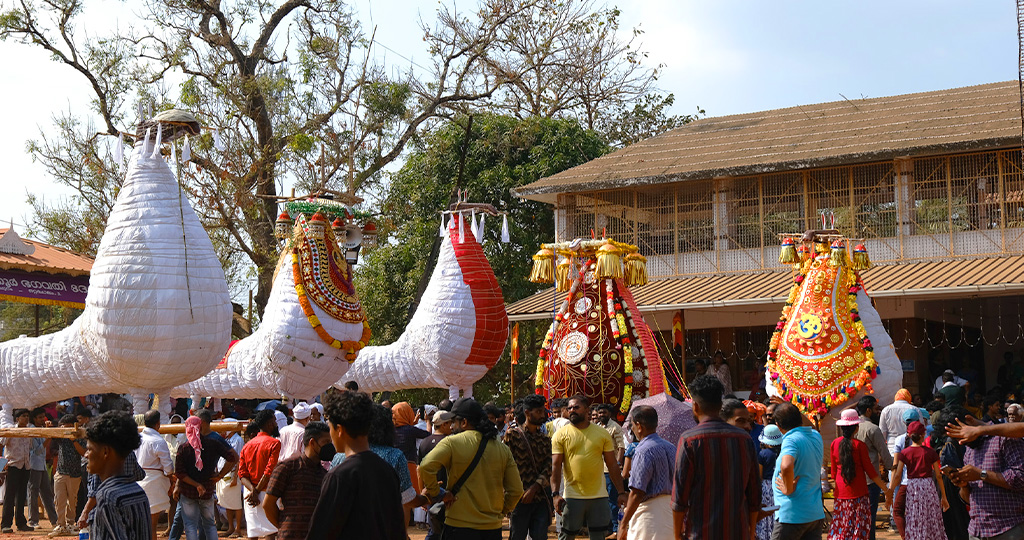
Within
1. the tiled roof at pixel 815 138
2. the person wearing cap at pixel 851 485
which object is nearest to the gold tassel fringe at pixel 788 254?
the person wearing cap at pixel 851 485

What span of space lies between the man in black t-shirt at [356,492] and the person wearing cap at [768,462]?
152 inches

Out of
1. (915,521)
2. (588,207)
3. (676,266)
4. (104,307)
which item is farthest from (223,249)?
(915,521)

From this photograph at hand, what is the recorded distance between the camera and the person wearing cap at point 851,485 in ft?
23.7

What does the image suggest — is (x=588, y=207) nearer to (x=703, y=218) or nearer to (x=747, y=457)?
(x=703, y=218)

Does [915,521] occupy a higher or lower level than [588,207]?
lower

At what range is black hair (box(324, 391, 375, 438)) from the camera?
418cm

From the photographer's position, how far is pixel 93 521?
4535 millimetres

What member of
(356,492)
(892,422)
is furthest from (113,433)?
(892,422)

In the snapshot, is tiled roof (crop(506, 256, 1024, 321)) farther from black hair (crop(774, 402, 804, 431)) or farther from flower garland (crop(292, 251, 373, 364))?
black hair (crop(774, 402, 804, 431))

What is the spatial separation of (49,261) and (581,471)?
50.7 ft

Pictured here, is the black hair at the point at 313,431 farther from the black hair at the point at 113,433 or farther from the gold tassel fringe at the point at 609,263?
the gold tassel fringe at the point at 609,263

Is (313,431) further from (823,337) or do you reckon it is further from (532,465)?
(823,337)

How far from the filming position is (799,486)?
6.25 metres

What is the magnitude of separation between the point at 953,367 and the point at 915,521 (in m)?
10.7
